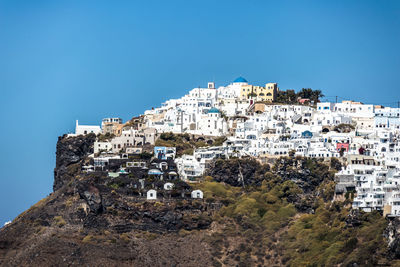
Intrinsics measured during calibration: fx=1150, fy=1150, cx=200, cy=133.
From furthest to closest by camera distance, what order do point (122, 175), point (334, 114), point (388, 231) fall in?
point (334, 114) → point (122, 175) → point (388, 231)

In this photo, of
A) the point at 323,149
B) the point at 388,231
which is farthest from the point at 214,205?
the point at 388,231

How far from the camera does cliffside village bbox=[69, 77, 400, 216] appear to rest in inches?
3947

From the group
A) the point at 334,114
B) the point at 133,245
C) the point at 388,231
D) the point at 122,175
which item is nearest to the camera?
the point at 388,231

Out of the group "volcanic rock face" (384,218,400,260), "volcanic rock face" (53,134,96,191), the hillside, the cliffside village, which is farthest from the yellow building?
"volcanic rock face" (384,218,400,260)

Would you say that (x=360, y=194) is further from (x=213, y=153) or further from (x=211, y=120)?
(x=211, y=120)

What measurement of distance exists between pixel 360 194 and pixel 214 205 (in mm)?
14815

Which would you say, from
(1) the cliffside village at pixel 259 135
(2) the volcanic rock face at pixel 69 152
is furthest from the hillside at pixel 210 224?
(2) the volcanic rock face at pixel 69 152

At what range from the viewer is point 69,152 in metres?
121

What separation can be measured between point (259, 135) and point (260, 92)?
47.9 ft

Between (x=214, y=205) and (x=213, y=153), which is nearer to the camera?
(x=214, y=205)

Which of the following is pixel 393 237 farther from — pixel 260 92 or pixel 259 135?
pixel 260 92

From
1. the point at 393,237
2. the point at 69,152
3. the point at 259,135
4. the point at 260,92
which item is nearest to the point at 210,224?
the point at 259,135

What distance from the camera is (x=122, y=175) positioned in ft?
351

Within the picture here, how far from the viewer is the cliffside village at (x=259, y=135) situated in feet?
329
